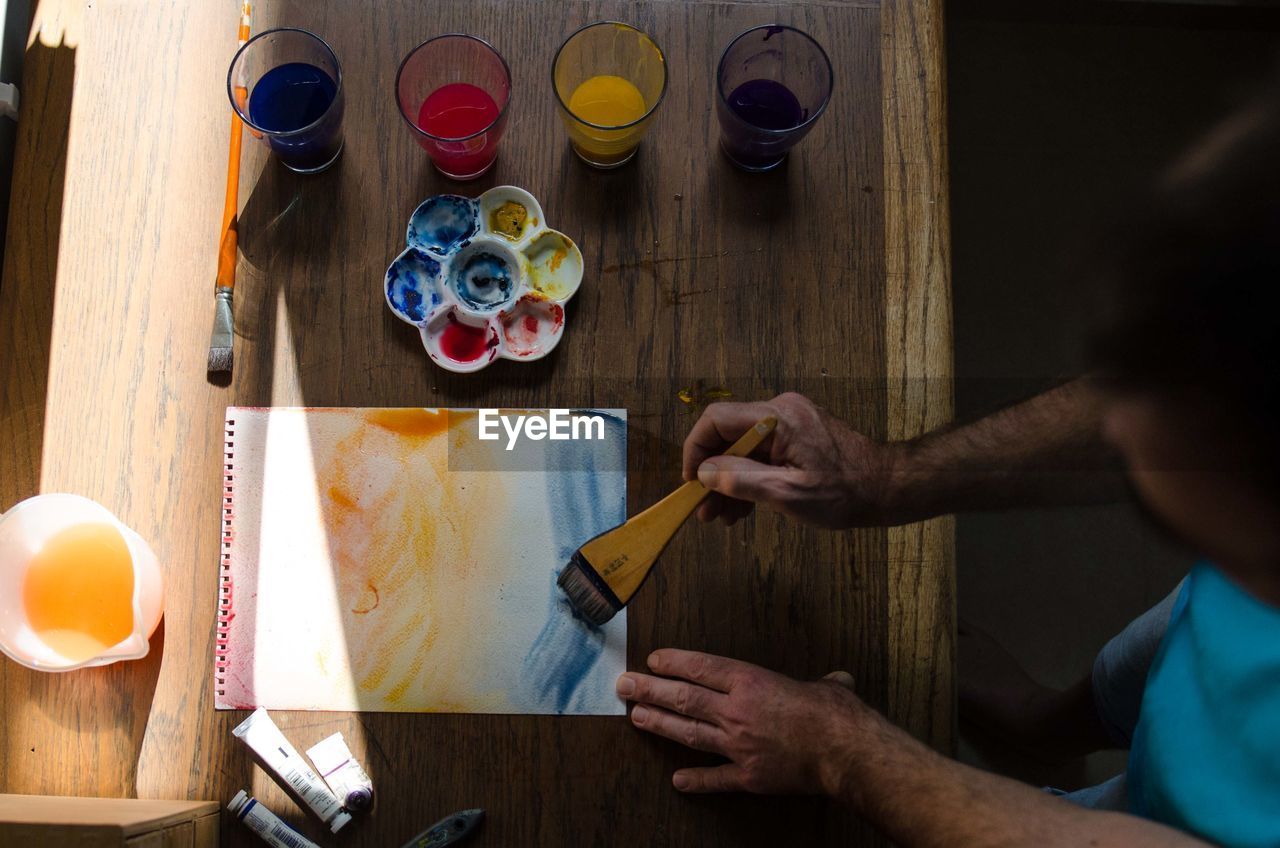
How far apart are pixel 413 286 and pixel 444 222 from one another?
74 millimetres

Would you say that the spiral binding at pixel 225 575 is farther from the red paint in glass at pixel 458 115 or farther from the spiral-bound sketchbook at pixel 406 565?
the red paint in glass at pixel 458 115

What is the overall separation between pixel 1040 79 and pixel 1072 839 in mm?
1318

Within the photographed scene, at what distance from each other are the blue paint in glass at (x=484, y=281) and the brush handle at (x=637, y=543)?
256 mm

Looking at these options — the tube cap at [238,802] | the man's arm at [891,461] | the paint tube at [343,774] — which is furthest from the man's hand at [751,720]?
the tube cap at [238,802]

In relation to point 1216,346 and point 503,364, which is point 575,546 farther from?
point 1216,346

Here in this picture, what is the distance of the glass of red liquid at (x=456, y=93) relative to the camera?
0.82 m

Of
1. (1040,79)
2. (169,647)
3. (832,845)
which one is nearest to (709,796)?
(832,845)

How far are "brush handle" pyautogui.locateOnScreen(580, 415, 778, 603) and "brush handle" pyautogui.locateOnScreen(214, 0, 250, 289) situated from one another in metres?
0.46

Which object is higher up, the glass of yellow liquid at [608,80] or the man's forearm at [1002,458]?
the glass of yellow liquid at [608,80]

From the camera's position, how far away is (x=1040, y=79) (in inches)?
58.2

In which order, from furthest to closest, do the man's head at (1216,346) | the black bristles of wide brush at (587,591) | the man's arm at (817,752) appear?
the black bristles of wide brush at (587,591)
the man's arm at (817,752)
the man's head at (1216,346)

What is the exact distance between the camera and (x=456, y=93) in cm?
85

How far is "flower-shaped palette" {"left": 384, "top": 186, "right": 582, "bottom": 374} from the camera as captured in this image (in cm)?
83

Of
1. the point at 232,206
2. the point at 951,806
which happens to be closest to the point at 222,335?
the point at 232,206
